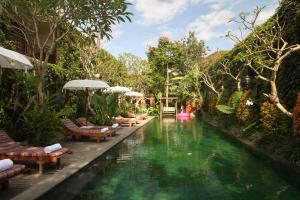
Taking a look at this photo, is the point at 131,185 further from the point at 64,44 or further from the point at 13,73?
the point at 64,44

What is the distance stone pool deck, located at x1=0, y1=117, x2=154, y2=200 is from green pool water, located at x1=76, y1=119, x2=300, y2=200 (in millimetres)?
621

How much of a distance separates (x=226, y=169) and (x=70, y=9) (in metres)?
6.64

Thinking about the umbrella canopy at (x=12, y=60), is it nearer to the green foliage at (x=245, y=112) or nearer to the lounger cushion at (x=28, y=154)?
the lounger cushion at (x=28, y=154)

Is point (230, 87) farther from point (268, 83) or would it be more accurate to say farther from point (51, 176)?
point (51, 176)

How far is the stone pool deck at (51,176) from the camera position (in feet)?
20.5

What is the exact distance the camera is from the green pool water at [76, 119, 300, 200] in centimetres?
704

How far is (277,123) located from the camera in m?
11.4

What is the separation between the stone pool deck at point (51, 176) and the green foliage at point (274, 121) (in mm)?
5675

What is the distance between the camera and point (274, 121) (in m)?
11.5

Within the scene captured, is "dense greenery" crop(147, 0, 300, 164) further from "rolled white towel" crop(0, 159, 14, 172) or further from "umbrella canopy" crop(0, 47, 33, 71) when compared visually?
"rolled white towel" crop(0, 159, 14, 172)

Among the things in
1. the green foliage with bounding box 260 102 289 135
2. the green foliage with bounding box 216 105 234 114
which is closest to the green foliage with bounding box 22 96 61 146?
the green foliage with bounding box 260 102 289 135

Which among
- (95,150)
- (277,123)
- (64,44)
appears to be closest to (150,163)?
(95,150)

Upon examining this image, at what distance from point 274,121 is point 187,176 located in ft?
14.5

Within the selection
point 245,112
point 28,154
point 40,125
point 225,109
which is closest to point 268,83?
point 245,112
